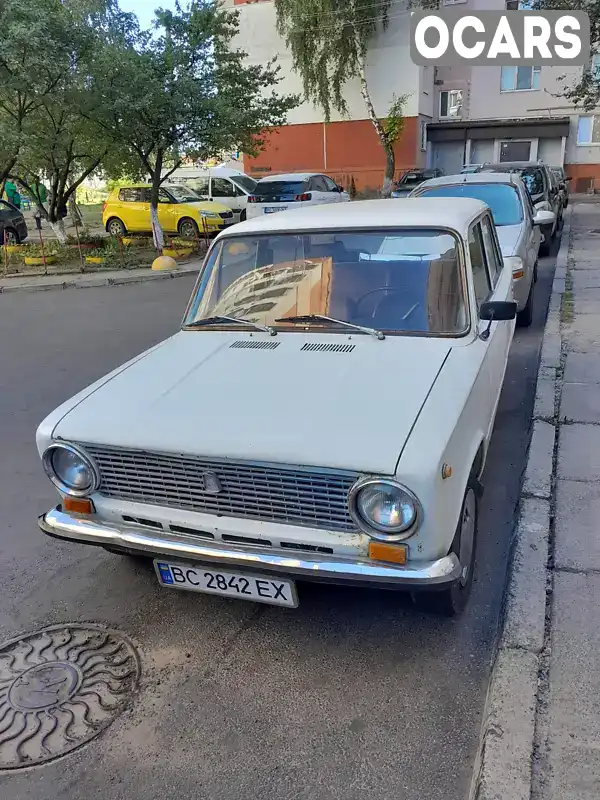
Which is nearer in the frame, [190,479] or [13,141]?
[190,479]

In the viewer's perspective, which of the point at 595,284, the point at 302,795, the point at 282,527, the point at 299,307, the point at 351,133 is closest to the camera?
the point at 302,795

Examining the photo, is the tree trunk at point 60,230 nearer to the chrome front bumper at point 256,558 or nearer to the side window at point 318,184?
the side window at point 318,184

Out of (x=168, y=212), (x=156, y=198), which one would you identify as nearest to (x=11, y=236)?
(x=168, y=212)

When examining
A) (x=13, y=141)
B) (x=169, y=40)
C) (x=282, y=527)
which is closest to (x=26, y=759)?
(x=282, y=527)

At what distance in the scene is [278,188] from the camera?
59.8 ft

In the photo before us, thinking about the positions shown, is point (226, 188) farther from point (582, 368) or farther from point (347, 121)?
point (582, 368)

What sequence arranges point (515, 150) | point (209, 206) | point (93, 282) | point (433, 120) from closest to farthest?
point (93, 282) < point (209, 206) < point (433, 120) < point (515, 150)

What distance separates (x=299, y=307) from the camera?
146 inches

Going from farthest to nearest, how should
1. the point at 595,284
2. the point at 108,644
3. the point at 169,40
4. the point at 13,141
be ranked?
the point at 169,40 < the point at 13,141 < the point at 595,284 < the point at 108,644

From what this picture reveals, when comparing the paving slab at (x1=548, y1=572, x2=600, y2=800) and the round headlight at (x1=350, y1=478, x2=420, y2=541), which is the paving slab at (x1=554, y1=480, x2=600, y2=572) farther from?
the round headlight at (x1=350, y1=478, x2=420, y2=541)

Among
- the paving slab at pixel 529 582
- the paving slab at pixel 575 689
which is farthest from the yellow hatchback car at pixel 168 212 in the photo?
the paving slab at pixel 575 689

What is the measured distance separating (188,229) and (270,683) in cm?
1743

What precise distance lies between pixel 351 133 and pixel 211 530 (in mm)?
31593

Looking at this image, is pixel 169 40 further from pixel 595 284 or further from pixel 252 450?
pixel 252 450
